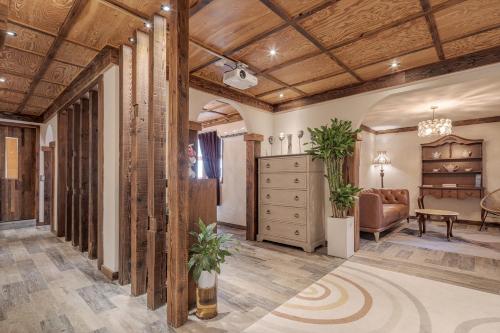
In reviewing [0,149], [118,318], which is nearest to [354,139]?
[118,318]

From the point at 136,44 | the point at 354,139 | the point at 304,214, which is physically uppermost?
the point at 136,44

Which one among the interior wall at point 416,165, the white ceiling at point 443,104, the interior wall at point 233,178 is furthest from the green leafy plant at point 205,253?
the interior wall at point 416,165

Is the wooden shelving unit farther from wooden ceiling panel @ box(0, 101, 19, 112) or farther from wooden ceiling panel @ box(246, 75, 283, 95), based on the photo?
wooden ceiling panel @ box(0, 101, 19, 112)

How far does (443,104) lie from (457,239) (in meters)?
2.65

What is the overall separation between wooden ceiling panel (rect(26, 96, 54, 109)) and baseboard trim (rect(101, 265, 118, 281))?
147 inches

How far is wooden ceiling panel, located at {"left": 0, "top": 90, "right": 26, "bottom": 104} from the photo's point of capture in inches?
174

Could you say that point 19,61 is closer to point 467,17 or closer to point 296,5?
point 296,5

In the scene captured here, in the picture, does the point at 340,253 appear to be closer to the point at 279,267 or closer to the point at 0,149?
the point at 279,267

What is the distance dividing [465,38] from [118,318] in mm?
4411

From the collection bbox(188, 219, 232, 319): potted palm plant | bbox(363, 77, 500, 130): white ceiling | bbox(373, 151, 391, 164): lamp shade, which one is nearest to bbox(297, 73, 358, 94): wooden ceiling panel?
bbox(363, 77, 500, 130): white ceiling

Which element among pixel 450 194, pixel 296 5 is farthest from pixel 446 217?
pixel 296 5

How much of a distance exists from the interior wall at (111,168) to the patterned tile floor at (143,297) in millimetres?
366

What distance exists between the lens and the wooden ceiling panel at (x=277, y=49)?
2.70 metres

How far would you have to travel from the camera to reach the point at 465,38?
8.95 ft
